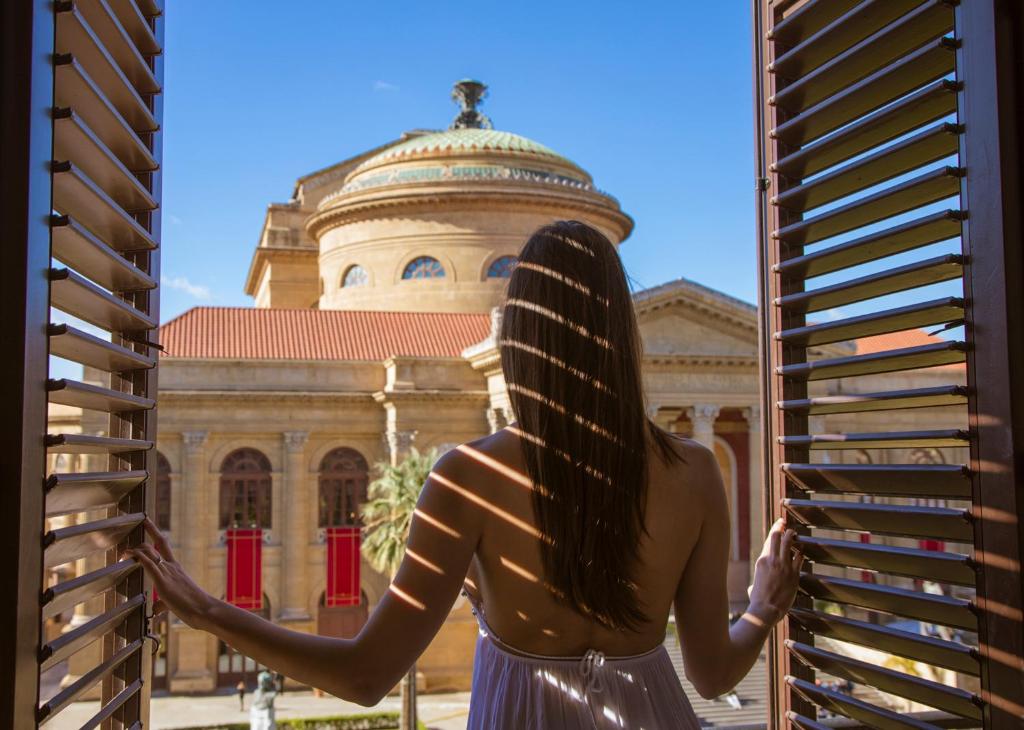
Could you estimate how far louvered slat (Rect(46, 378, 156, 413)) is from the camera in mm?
1909

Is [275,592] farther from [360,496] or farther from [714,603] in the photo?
[714,603]

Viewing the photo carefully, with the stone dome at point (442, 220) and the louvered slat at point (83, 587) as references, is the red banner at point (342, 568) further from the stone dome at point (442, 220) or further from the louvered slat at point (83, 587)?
the louvered slat at point (83, 587)

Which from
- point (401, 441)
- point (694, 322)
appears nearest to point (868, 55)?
point (694, 322)

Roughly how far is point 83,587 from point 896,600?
1.83m

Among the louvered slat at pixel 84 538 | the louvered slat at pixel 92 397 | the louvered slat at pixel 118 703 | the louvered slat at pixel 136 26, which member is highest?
the louvered slat at pixel 136 26

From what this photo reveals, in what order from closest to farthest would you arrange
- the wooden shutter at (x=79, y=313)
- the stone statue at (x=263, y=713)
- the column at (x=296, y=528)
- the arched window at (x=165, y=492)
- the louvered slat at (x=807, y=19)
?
the wooden shutter at (x=79, y=313) < the louvered slat at (x=807, y=19) < the stone statue at (x=263, y=713) < the arched window at (x=165, y=492) < the column at (x=296, y=528)

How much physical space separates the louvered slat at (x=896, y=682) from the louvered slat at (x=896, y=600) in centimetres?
14

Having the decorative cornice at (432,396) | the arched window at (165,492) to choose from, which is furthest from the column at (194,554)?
the decorative cornice at (432,396)

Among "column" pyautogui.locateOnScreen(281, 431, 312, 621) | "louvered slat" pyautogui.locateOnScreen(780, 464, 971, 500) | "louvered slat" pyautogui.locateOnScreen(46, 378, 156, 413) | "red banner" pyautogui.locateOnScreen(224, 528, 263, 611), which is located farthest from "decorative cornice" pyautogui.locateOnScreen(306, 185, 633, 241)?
"louvered slat" pyautogui.locateOnScreen(46, 378, 156, 413)

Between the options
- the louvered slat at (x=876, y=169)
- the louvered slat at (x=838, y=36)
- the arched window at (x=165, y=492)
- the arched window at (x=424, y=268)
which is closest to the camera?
the louvered slat at (x=876, y=169)

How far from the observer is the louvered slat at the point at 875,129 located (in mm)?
2371

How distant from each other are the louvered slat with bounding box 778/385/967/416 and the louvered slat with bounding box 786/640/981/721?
621mm

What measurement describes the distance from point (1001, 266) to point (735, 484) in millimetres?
35088

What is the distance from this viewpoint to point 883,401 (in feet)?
8.36
